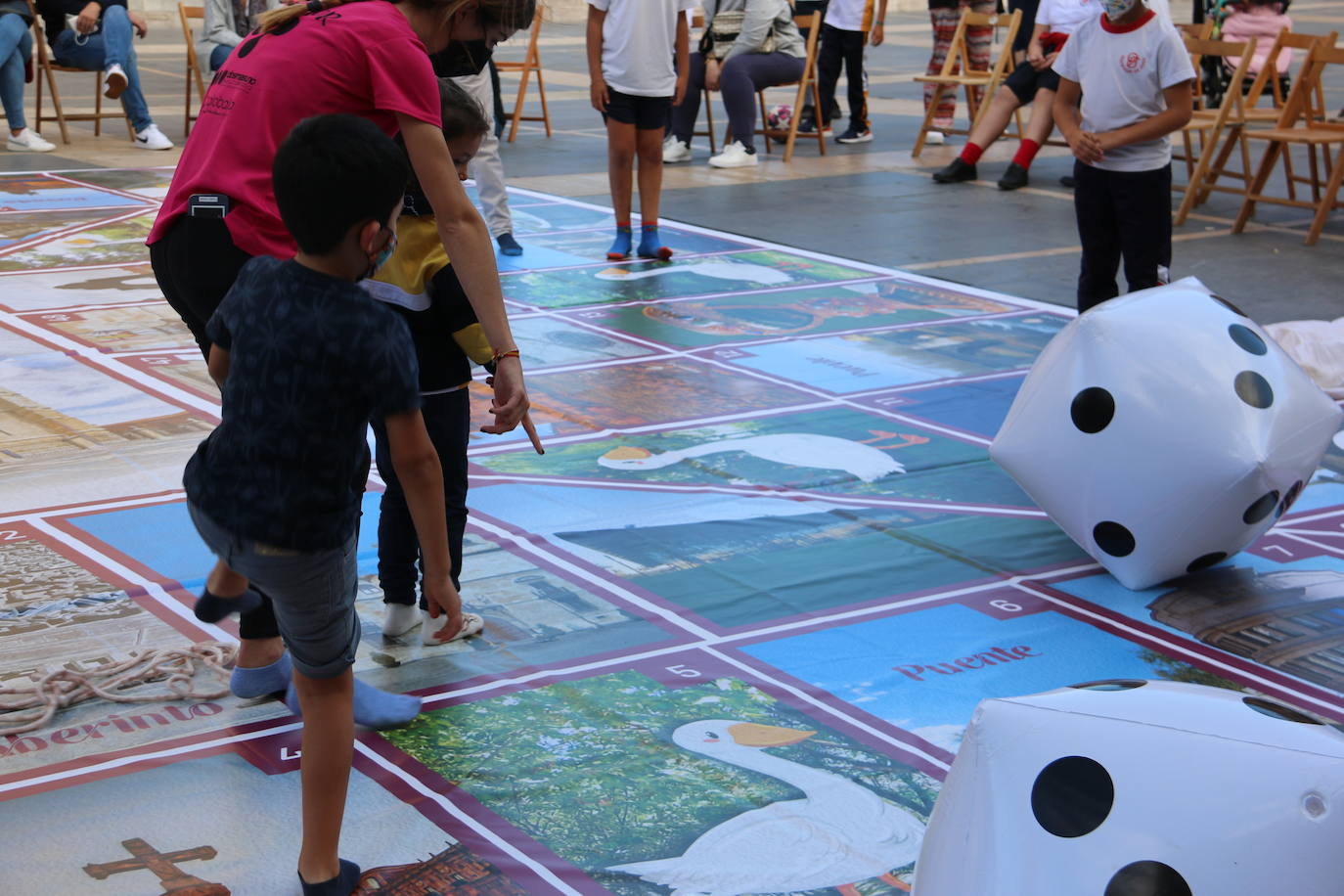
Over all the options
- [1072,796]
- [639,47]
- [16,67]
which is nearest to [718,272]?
[639,47]

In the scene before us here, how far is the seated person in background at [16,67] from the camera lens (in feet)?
37.0

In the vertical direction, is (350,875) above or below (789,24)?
below

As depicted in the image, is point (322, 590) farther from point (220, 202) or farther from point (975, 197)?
point (975, 197)

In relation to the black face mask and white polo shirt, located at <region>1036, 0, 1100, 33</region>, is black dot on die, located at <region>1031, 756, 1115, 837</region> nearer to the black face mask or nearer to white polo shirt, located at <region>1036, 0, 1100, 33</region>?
the black face mask

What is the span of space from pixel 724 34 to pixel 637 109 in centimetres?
418

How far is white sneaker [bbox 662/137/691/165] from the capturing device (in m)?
11.8

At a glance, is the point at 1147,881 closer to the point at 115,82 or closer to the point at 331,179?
the point at 331,179

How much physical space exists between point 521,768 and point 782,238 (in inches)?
241

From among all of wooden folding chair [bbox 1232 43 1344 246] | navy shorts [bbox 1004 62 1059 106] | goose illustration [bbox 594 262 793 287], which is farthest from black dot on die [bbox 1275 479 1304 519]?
navy shorts [bbox 1004 62 1059 106]

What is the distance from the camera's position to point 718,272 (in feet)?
25.8

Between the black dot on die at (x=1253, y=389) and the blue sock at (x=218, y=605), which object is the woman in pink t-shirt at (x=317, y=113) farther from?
the black dot on die at (x=1253, y=389)

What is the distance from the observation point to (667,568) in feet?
13.3

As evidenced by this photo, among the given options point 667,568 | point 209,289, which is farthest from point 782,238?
point 209,289

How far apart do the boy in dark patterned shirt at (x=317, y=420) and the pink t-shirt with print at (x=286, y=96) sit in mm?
429
